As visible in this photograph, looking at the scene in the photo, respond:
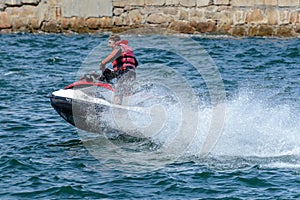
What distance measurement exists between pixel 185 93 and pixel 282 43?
950cm

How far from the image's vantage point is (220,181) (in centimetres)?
948

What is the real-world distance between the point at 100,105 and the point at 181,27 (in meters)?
14.9

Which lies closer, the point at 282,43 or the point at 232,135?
the point at 232,135

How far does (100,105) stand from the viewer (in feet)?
39.3

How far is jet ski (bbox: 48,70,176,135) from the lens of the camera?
1191cm

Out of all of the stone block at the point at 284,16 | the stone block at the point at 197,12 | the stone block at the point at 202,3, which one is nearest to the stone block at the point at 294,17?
the stone block at the point at 284,16

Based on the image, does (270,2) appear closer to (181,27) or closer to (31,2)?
(181,27)

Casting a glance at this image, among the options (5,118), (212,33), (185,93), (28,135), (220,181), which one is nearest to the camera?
(220,181)

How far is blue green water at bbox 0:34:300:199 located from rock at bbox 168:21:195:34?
821 centimetres

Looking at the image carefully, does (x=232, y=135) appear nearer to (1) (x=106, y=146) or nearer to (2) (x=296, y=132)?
(2) (x=296, y=132)

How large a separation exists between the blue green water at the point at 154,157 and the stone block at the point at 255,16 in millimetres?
7456

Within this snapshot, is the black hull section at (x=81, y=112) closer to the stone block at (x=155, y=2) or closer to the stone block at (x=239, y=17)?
the stone block at (x=239, y=17)

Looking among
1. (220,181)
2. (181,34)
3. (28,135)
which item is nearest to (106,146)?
(28,135)

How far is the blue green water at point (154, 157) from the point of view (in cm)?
924
